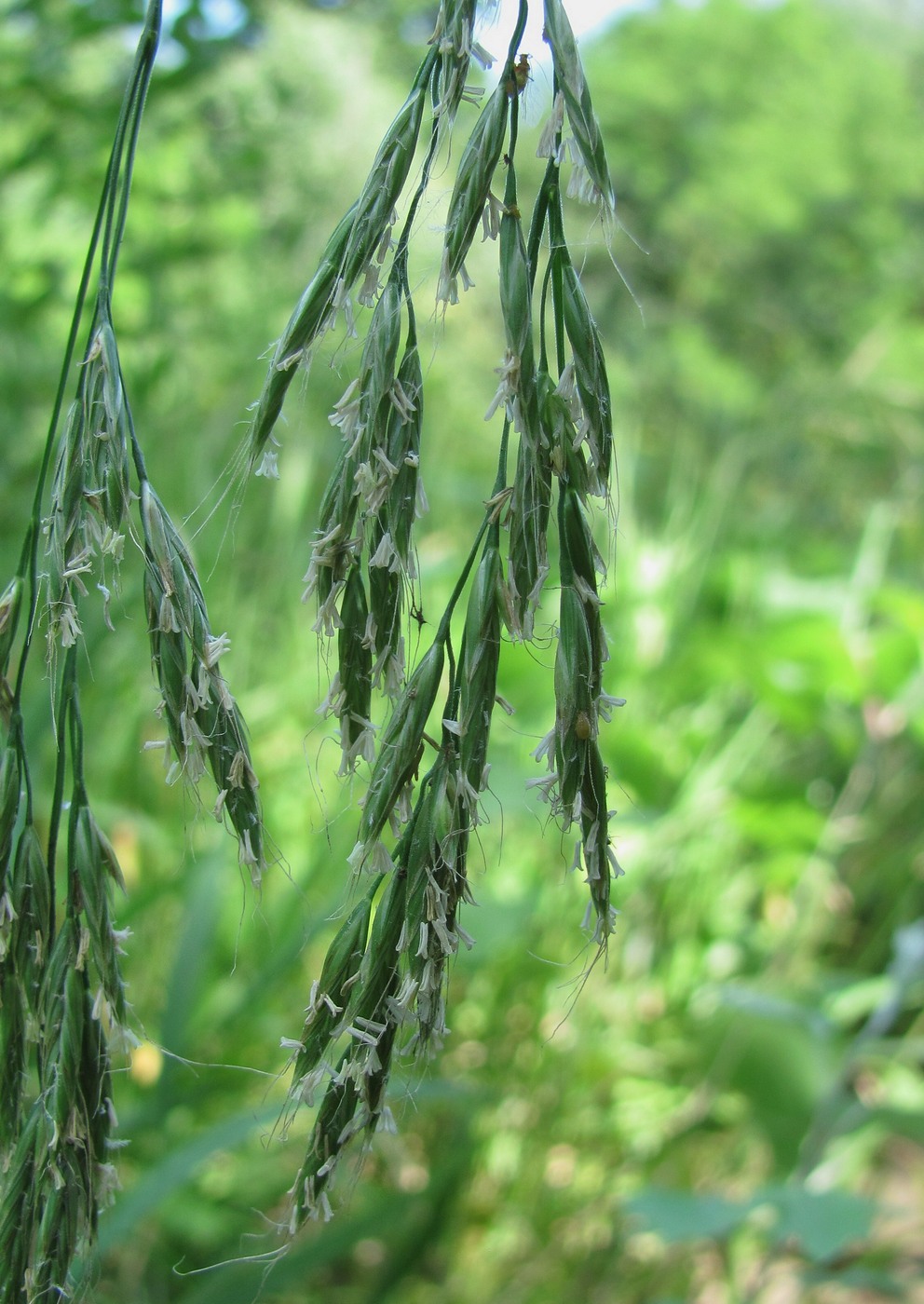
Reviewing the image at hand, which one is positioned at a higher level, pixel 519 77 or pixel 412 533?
pixel 519 77

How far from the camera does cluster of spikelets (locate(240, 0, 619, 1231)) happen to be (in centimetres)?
29

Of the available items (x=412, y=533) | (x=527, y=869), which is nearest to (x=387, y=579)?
(x=412, y=533)

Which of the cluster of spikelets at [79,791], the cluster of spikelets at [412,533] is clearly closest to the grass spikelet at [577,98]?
the cluster of spikelets at [412,533]

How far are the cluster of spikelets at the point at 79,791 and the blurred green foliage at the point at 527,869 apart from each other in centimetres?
5

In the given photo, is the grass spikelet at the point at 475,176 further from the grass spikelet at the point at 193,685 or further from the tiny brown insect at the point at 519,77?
the grass spikelet at the point at 193,685

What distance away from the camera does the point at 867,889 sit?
174cm

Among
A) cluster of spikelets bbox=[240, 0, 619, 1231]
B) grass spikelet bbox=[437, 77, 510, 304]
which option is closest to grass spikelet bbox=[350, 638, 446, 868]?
cluster of spikelets bbox=[240, 0, 619, 1231]

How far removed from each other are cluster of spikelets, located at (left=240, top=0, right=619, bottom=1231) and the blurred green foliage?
0.03 meters

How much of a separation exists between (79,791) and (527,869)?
1114 millimetres

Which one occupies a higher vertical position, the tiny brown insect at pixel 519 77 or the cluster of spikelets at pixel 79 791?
the tiny brown insect at pixel 519 77

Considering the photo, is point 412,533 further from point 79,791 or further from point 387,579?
point 79,791

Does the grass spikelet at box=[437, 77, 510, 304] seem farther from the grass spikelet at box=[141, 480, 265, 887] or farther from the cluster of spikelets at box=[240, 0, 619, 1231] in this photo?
the grass spikelet at box=[141, 480, 265, 887]

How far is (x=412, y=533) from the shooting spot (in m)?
0.31

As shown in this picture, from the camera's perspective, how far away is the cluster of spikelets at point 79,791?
1.01ft
